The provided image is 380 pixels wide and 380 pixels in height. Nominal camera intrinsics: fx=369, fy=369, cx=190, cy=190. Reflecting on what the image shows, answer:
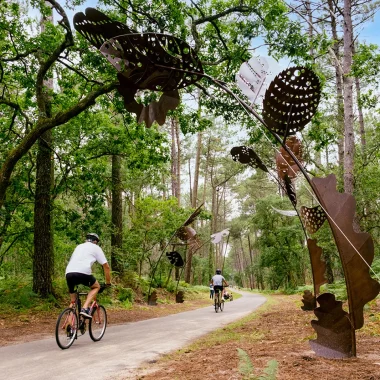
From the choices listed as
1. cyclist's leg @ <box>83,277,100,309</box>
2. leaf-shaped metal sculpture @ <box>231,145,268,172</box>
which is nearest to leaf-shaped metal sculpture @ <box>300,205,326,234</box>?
leaf-shaped metal sculpture @ <box>231,145,268,172</box>

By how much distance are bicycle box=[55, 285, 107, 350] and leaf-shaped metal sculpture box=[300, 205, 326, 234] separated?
4.09 metres

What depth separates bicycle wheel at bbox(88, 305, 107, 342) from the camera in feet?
22.0

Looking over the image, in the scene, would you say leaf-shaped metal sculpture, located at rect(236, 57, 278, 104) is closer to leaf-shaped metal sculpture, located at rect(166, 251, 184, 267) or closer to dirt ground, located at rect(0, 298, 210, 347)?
dirt ground, located at rect(0, 298, 210, 347)

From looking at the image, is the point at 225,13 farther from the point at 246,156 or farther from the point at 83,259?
the point at 83,259

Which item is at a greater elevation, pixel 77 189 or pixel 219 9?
pixel 219 9

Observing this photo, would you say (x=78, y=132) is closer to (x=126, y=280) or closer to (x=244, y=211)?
(x=126, y=280)

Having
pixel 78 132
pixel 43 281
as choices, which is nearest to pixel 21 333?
pixel 43 281

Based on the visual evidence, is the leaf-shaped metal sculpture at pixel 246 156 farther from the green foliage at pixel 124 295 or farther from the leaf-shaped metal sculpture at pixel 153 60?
the green foliage at pixel 124 295

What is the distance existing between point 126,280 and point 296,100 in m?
15.0

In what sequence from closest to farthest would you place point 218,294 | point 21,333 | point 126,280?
Result: point 21,333 → point 218,294 → point 126,280

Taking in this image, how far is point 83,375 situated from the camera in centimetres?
417

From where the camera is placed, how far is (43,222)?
11789 millimetres

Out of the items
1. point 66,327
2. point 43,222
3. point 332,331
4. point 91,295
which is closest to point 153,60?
point 332,331

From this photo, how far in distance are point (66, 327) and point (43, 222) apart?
637cm
